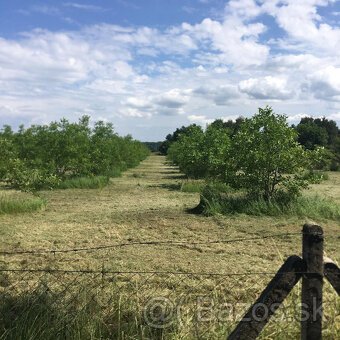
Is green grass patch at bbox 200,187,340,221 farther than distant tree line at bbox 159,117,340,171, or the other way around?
distant tree line at bbox 159,117,340,171

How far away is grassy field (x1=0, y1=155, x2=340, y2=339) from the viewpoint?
3590 mm

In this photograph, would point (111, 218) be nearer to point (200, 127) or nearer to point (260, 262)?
point (260, 262)

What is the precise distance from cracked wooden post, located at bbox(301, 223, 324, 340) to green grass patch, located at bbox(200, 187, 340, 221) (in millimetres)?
7905

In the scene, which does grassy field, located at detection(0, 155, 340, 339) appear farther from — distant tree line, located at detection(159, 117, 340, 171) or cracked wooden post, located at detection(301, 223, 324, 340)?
distant tree line, located at detection(159, 117, 340, 171)

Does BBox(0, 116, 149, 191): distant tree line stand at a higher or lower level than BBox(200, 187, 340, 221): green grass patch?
higher

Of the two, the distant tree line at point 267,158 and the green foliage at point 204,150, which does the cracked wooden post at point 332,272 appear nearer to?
the distant tree line at point 267,158

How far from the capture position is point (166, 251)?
7.03m

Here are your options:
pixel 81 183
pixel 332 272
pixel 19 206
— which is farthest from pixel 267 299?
pixel 81 183

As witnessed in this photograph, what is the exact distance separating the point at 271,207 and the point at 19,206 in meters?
7.37

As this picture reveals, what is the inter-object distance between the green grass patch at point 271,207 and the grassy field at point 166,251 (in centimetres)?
39

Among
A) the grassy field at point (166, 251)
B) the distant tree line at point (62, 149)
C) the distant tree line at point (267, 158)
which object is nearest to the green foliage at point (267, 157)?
the distant tree line at point (267, 158)

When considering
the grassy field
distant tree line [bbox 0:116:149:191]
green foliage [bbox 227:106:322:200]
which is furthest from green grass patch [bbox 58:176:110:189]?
green foliage [bbox 227:106:322:200]

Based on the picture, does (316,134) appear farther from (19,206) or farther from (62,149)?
(19,206)

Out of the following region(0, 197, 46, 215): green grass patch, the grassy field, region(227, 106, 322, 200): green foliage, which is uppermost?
region(227, 106, 322, 200): green foliage
